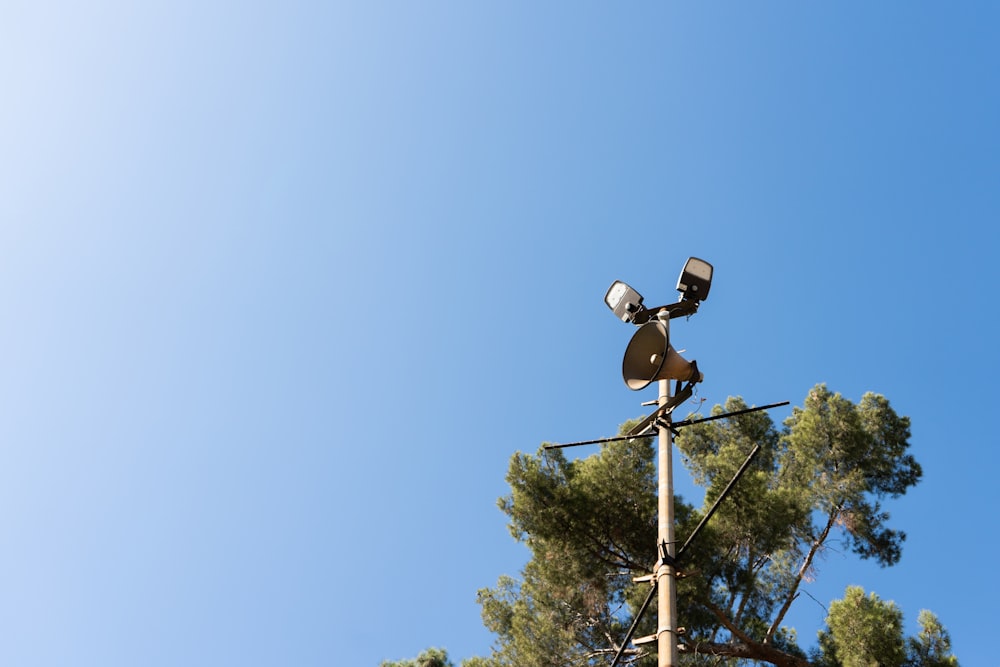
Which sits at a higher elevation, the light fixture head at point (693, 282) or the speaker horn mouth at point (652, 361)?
the light fixture head at point (693, 282)

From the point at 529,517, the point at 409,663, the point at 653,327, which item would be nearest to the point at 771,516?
the point at 529,517

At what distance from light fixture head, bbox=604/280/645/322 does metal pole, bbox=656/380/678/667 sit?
63 centimetres

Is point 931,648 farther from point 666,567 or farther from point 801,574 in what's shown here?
point 666,567

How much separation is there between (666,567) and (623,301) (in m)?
1.92

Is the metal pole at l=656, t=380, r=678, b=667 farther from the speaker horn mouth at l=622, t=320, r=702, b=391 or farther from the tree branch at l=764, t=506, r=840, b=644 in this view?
the tree branch at l=764, t=506, r=840, b=644

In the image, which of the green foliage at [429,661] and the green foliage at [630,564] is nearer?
the green foliage at [630,564]

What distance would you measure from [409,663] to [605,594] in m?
9.50

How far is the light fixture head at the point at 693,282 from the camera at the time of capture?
5844mm

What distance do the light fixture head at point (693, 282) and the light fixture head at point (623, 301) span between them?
298 mm

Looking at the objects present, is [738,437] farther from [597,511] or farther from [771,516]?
[597,511]

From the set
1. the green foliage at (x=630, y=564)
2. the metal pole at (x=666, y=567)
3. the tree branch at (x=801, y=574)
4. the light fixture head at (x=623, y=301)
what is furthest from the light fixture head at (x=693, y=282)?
the tree branch at (x=801, y=574)

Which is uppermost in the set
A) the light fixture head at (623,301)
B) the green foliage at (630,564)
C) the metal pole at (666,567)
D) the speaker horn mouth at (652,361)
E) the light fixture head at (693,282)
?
the green foliage at (630,564)

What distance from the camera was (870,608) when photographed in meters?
10.8

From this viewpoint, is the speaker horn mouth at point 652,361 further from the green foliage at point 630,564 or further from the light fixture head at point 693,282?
the green foliage at point 630,564
